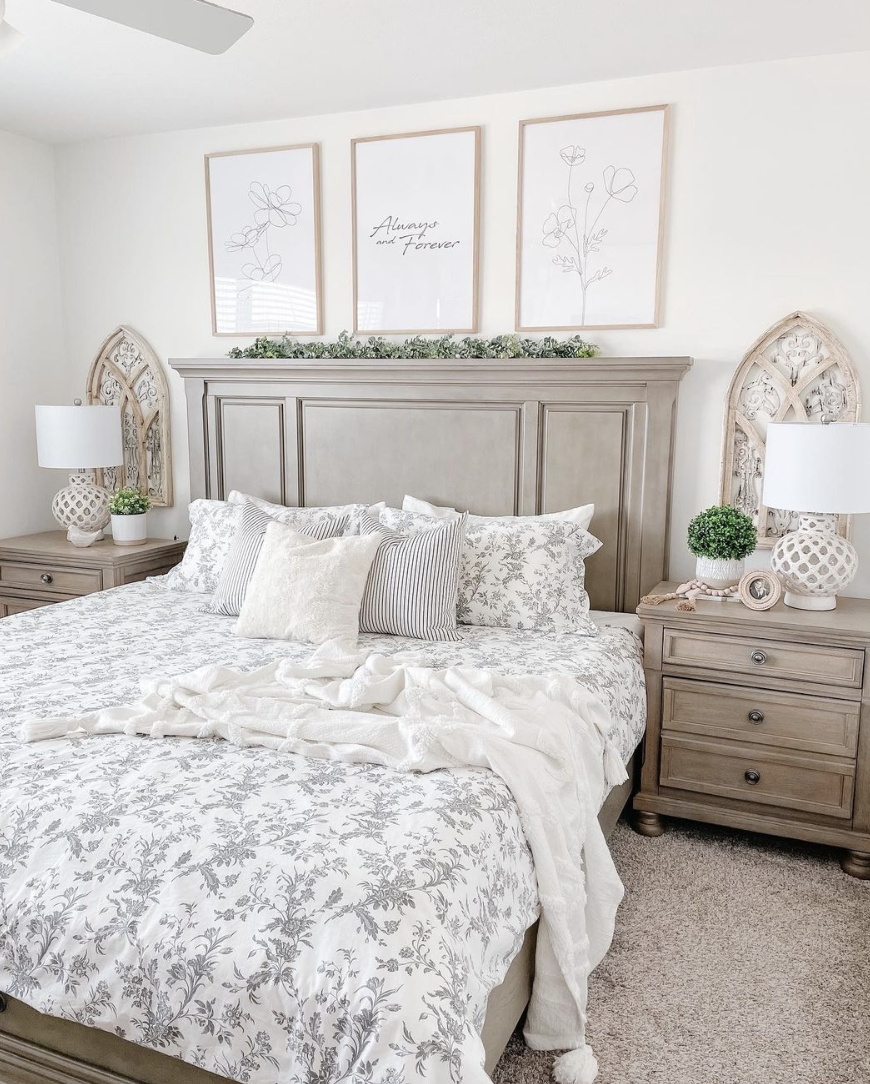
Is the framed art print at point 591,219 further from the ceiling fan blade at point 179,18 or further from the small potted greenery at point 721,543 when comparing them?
the ceiling fan blade at point 179,18

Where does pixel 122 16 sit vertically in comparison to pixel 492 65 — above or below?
below

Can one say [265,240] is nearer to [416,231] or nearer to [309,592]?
[416,231]

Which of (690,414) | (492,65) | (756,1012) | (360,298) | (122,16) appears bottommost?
(756,1012)

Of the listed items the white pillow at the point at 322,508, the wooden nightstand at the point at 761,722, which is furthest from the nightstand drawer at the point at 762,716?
the white pillow at the point at 322,508

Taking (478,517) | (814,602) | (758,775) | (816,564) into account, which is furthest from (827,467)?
(478,517)

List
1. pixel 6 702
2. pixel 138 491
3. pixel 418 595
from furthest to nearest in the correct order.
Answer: pixel 138 491, pixel 418 595, pixel 6 702

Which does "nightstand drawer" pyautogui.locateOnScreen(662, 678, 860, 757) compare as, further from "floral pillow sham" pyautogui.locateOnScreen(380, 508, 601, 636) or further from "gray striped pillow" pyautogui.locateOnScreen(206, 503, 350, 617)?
"gray striped pillow" pyautogui.locateOnScreen(206, 503, 350, 617)

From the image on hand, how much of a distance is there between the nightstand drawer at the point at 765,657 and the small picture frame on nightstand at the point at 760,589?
0.09 meters

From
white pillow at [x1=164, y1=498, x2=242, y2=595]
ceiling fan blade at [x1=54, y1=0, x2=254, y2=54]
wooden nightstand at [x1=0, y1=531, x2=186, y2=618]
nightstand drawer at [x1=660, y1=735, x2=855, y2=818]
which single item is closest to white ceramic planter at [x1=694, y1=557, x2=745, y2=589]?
nightstand drawer at [x1=660, y1=735, x2=855, y2=818]

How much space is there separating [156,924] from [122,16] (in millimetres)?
1993

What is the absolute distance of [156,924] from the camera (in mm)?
1466

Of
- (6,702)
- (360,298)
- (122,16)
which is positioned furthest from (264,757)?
(360,298)

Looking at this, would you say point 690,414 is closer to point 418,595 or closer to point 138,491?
point 418,595

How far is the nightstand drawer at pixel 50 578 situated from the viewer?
Answer: 3855mm
